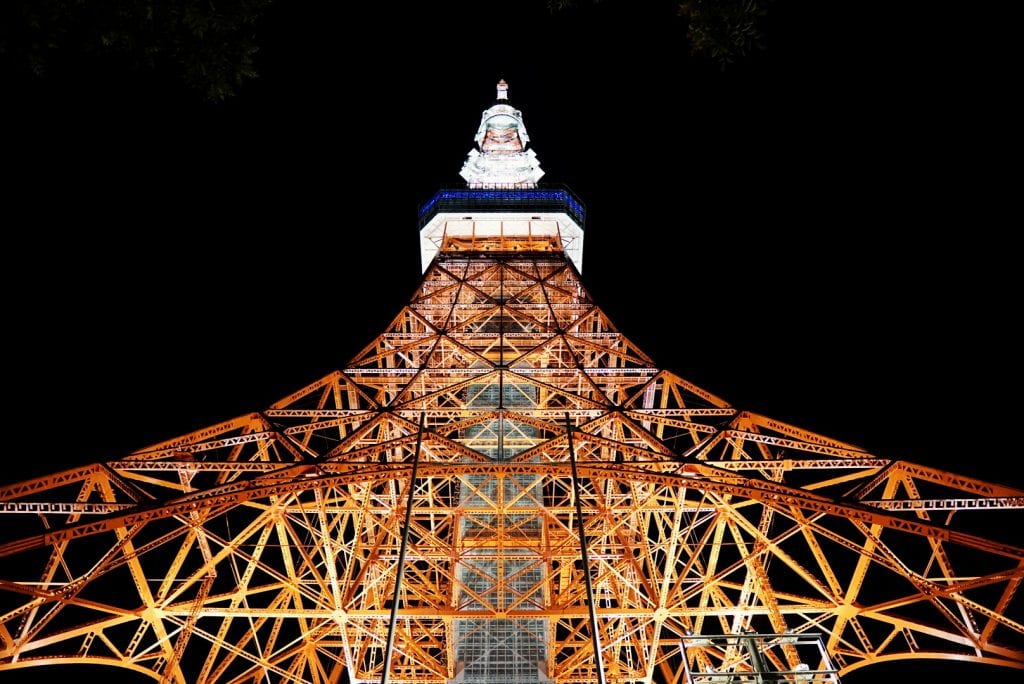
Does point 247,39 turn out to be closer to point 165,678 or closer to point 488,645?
point 165,678

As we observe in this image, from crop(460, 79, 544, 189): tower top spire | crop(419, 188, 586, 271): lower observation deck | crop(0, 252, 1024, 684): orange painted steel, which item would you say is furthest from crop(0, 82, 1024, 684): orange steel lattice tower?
crop(460, 79, 544, 189): tower top spire

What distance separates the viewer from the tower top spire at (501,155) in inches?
1299

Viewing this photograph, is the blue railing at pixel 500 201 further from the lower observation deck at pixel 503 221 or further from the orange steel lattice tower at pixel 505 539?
the orange steel lattice tower at pixel 505 539

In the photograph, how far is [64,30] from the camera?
20.3 feet

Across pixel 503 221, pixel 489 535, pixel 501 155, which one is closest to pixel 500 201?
pixel 503 221

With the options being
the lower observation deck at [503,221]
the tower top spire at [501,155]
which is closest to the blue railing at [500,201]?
the lower observation deck at [503,221]

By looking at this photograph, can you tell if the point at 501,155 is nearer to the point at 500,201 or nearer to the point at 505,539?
the point at 500,201

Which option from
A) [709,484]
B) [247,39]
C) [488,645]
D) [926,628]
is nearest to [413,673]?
[488,645]

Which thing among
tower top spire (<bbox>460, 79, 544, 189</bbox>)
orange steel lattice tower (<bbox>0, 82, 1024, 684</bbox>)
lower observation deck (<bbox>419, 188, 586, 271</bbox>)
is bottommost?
orange steel lattice tower (<bbox>0, 82, 1024, 684</bbox>)

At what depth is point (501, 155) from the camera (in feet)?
112

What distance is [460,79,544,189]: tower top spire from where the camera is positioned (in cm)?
3300

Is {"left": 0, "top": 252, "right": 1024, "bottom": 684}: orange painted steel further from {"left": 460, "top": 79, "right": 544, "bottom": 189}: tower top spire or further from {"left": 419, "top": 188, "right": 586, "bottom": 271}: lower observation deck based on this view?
{"left": 460, "top": 79, "right": 544, "bottom": 189}: tower top spire

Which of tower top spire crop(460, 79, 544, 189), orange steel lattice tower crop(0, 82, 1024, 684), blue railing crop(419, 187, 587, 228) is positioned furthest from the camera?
tower top spire crop(460, 79, 544, 189)

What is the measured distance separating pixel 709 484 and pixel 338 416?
7.03 metres
